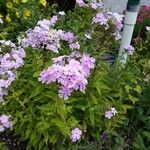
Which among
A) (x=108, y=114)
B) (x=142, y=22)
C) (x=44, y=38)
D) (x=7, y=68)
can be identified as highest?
(x=44, y=38)

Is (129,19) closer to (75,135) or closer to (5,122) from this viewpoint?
(75,135)

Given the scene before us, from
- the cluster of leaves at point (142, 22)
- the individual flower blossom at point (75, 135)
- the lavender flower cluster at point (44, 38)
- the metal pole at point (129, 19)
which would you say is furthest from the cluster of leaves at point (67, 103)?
the cluster of leaves at point (142, 22)

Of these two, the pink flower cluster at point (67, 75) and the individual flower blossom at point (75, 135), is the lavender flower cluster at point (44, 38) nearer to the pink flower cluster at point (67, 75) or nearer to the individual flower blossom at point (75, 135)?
the pink flower cluster at point (67, 75)

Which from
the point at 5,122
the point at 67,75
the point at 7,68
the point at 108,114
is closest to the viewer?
the point at 67,75

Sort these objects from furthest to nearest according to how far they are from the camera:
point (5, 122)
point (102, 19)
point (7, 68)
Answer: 1. point (102, 19)
2. point (5, 122)
3. point (7, 68)

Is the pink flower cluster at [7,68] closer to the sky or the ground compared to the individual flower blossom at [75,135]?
closer to the sky

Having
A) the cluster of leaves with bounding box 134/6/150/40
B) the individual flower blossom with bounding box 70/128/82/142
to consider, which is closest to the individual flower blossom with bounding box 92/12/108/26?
the individual flower blossom with bounding box 70/128/82/142

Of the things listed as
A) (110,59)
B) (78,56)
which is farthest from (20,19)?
(78,56)

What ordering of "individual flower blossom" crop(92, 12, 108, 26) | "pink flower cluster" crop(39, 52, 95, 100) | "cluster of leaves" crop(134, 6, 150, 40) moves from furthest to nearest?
"cluster of leaves" crop(134, 6, 150, 40) < "individual flower blossom" crop(92, 12, 108, 26) < "pink flower cluster" crop(39, 52, 95, 100)

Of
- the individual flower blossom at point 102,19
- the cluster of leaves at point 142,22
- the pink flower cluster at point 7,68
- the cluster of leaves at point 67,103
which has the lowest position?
the cluster of leaves at point 142,22

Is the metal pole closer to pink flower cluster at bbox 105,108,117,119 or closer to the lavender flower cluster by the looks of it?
pink flower cluster at bbox 105,108,117,119

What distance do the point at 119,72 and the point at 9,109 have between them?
986mm

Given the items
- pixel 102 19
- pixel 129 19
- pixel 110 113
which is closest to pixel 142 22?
pixel 129 19

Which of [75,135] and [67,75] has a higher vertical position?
[67,75]
